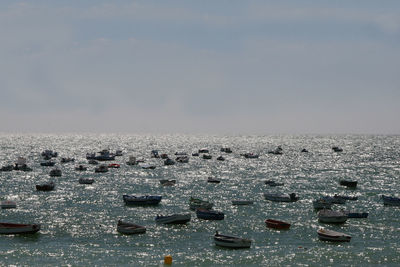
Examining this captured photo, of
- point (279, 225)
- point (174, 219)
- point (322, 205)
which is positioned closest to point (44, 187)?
point (174, 219)

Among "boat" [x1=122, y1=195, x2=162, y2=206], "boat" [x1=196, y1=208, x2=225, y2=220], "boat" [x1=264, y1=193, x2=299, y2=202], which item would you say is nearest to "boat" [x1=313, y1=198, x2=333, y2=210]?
"boat" [x1=264, y1=193, x2=299, y2=202]

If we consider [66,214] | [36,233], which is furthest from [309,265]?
[66,214]

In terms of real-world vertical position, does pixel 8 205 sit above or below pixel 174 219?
below

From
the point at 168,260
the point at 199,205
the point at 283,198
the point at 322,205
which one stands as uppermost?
the point at 322,205

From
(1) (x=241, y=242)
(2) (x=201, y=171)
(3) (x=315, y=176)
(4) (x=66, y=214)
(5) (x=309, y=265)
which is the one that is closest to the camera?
(5) (x=309, y=265)

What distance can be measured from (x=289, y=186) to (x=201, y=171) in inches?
1587

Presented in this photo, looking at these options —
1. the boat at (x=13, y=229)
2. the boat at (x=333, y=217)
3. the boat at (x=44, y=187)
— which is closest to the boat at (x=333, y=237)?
the boat at (x=333, y=217)

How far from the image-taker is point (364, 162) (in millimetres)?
198875

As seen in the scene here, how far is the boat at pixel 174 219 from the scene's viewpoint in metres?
77.2

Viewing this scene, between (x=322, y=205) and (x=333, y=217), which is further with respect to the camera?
(x=322, y=205)

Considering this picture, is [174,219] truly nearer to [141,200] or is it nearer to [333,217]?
[141,200]

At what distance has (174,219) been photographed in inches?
3046

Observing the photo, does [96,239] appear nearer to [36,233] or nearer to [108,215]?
[36,233]

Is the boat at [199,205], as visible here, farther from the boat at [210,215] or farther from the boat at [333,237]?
the boat at [333,237]
